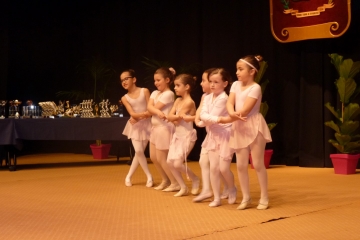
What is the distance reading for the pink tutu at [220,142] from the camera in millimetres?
4965

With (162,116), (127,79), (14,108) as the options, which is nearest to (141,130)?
Result: (127,79)

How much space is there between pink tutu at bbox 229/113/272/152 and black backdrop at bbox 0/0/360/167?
3.43m

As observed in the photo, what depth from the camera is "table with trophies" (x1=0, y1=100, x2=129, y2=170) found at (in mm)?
7570

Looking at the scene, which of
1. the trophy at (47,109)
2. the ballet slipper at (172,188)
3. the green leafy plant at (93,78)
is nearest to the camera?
the ballet slipper at (172,188)

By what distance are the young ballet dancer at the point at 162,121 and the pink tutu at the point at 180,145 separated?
22cm

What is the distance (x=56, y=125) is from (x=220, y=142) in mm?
3335

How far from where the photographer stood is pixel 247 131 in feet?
15.7

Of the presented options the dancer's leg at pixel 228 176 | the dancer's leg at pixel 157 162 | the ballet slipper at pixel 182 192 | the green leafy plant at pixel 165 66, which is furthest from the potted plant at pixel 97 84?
the dancer's leg at pixel 228 176

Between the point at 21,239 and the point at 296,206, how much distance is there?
2.24m

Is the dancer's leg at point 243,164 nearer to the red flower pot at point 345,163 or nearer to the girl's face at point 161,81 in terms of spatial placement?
the girl's face at point 161,81

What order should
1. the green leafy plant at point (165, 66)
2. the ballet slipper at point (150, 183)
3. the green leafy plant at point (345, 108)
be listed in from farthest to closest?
the green leafy plant at point (165, 66) → the green leafy plant at point (345, 108) → the ballet slipper at point (150, 183)

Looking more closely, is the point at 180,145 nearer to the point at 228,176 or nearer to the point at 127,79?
the point at 228,176

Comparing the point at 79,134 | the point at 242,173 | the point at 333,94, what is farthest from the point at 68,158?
the point at 242,173

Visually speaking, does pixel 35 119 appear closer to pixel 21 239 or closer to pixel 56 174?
pixel 56 174
